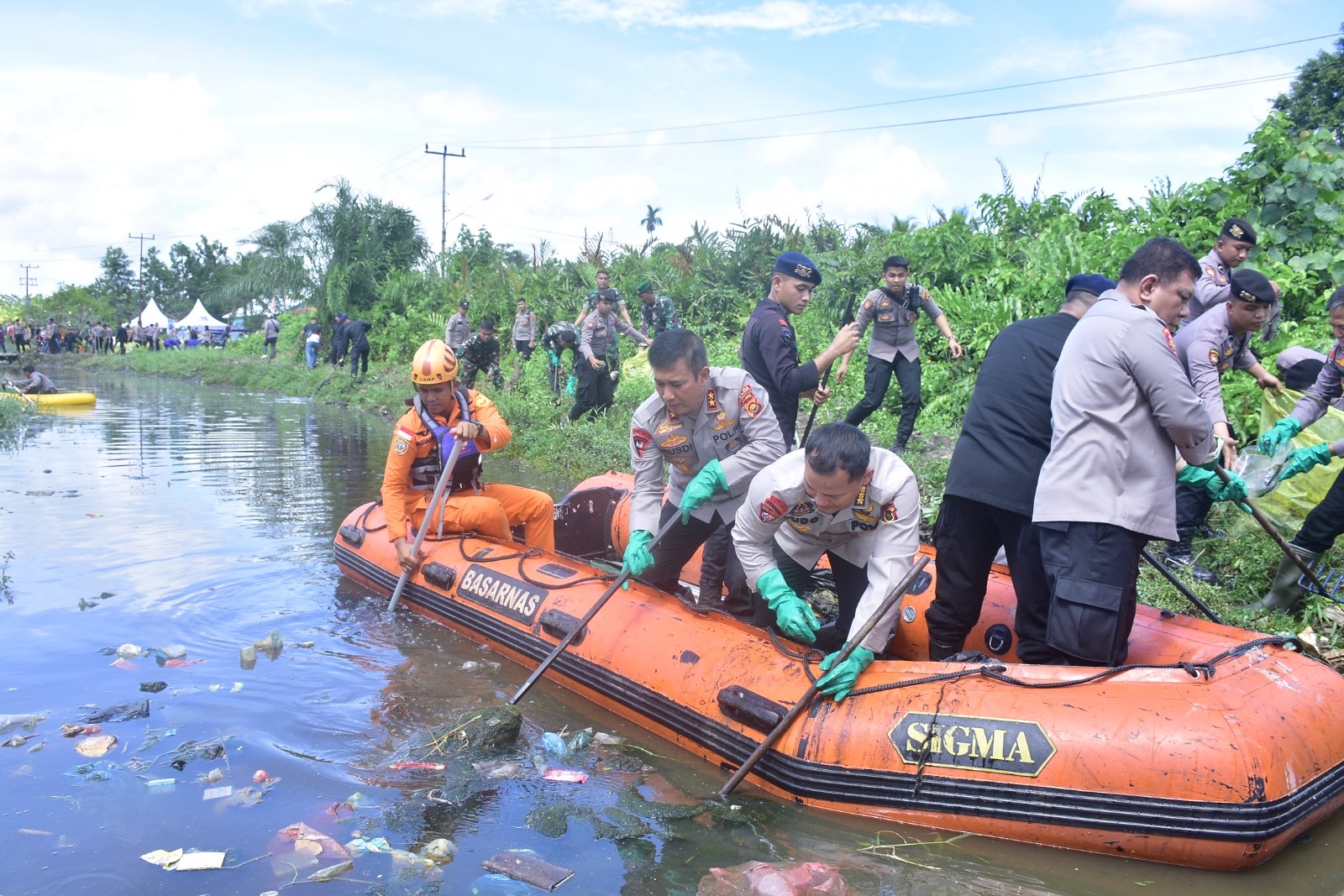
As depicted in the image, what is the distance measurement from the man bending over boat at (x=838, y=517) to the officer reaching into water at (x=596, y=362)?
6873mm

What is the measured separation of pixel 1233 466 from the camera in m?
4.84

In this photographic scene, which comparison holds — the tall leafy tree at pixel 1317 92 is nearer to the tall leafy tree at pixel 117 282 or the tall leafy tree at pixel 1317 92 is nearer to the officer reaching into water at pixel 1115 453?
the officer reaching into water at pixel 1115 453

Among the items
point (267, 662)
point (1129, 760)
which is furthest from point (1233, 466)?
point (267, 662)

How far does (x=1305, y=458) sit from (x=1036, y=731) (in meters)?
2.39

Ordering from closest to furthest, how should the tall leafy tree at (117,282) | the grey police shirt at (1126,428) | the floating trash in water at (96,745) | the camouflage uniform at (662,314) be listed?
the grey police shirt at (1126,428), the floating trash in water at (96,745), the camouflage uniform at (662,314), the tall leafy tree at (117,282)

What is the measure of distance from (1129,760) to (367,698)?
3.22 m

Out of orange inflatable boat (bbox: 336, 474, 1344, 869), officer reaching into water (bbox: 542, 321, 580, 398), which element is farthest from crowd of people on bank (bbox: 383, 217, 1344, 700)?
officer reaching into water (bbox: 542, 321, 580, 398)

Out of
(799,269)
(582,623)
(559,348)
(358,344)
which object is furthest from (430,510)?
(358,344)

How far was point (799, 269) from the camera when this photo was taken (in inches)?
197

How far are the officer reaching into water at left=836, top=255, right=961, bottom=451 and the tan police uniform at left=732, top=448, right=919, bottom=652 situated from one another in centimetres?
399

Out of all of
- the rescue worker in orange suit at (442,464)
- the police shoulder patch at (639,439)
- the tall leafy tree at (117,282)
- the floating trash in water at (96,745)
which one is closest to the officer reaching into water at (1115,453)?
the police shoulder patch at (639,439)

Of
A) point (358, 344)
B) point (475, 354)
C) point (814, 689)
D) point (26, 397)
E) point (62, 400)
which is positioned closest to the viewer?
point (814, 689)

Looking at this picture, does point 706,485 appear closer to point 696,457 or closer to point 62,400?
point 696,457

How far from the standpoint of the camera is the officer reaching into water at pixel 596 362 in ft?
34.7
